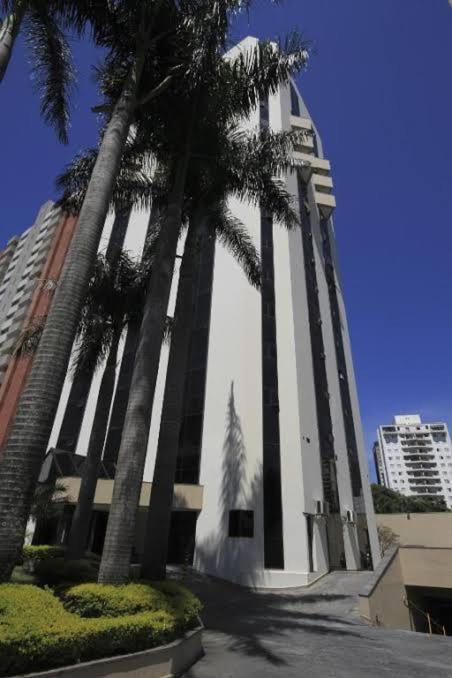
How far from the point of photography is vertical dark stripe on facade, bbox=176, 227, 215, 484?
24594mm

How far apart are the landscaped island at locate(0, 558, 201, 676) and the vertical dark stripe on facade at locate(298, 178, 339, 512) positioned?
20.6 m

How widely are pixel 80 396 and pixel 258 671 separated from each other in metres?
26.8

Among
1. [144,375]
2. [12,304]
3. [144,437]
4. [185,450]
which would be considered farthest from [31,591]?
[12,304]

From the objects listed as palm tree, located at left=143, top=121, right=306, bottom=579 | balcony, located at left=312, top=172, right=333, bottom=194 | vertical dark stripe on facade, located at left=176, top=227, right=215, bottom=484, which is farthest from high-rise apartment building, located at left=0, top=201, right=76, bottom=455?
balcony, located at left=312, top=172, right=333, bottom=194

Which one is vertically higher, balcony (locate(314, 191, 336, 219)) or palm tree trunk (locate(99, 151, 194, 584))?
balcony (locate(314, 191, 336, 219))

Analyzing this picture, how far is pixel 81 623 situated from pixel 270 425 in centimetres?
1895

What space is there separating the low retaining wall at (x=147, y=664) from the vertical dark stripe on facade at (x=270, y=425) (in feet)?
47.9

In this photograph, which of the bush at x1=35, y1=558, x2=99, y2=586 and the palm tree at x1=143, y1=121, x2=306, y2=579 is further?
the palm tree at x1=143, y1=121, x2=306, y2=579

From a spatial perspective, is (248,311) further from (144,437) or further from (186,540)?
(144,437)

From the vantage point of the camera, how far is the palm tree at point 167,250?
26.9 ft

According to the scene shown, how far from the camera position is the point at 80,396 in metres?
31.2

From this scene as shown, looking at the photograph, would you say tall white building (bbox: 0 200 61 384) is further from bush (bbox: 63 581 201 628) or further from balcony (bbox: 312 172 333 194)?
bush (bbox: 63 581 201 628)

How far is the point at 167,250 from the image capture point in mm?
11758

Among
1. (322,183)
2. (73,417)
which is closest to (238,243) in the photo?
(73,417)
